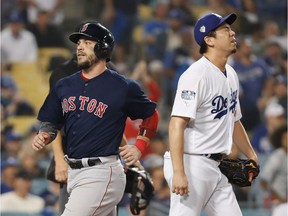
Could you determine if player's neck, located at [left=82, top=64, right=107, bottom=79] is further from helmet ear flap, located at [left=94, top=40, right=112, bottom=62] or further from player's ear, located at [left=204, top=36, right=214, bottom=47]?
player's ear, located at [left=204, top=36, right=214, bottom=47]

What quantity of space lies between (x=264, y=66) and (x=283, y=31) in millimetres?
1649

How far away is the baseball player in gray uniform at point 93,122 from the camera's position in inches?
202

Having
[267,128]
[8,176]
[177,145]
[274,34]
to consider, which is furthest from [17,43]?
[177,145]

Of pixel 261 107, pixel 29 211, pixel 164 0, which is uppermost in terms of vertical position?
pixel 164 0

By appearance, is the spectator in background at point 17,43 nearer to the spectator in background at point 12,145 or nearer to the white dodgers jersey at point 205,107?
the spectator in background at point 12,145

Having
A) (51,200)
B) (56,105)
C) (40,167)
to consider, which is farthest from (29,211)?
(56,105)

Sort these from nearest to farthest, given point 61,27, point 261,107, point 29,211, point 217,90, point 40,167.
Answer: point 217,90 → point 29,211 → point 40,167 → point 261,107 → point 61,27

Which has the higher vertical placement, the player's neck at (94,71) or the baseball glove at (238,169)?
the player's neck at (94,71)

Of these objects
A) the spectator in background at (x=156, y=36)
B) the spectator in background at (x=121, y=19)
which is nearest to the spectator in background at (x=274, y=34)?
the spectator in background at (x=156, y=36)

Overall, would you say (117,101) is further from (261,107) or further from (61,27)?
(61,27)

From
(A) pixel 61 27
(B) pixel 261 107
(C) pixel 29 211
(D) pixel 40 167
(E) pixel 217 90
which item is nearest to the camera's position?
(E) pixel 217 90

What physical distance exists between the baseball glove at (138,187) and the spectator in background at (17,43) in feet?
20.1

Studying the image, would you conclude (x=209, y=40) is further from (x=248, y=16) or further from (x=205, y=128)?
(x=248, y=16)

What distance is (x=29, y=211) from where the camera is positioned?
29.6ft
